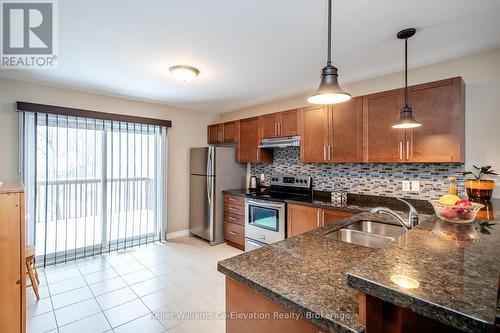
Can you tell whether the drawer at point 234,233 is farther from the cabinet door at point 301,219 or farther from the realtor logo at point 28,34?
the realtor logo at point 28,34

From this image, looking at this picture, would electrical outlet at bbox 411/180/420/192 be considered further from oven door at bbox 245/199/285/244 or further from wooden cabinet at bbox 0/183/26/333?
wooden cabinet at bbox 0/183/26/333

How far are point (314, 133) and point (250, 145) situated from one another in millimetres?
1214

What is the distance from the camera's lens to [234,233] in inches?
159

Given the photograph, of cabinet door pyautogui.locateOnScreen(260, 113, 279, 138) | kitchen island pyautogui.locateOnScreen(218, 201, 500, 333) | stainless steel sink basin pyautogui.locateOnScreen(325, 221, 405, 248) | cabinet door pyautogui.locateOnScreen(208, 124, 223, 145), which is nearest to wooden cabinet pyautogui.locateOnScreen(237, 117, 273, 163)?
cabinet door pyautogui.locateOnScreen(260, 113, 279, 138)

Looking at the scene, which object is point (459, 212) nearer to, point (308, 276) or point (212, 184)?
point (308, 276)

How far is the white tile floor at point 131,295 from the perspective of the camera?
2.12 metres

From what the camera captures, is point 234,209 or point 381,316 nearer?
point 381,316

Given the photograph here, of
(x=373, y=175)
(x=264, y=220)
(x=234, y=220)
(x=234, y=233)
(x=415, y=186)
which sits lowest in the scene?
(x=234, y=233)

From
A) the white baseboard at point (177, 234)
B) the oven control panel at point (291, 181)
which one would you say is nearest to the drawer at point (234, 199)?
the oven control panel at point (291, 181)

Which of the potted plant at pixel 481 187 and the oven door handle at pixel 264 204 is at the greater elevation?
the potted plant at pixel 481 187

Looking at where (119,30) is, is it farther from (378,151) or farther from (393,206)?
(393,206)

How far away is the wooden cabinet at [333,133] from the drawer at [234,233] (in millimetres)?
1538

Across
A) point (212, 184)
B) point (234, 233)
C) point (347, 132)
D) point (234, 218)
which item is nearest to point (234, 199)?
point (234, 218)

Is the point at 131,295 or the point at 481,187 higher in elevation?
the point at 481,187
